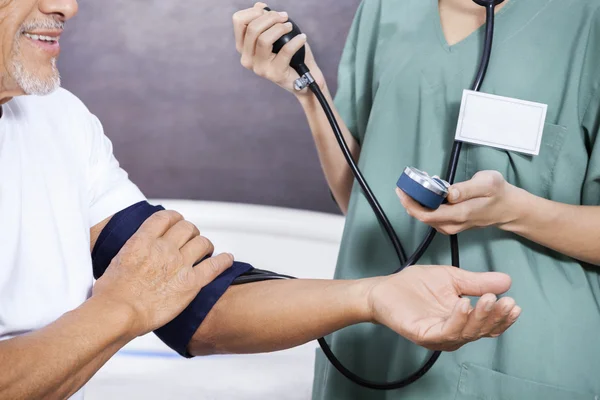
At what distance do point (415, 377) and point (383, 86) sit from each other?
425 mm

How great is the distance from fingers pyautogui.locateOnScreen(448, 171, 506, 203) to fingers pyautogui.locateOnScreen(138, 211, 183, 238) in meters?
0.38

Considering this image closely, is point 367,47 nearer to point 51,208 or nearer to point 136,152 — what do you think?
point 51,208

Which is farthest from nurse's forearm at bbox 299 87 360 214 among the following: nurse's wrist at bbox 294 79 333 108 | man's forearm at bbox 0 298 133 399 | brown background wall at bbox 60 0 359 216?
brown background wall at bbox 60 0 359 216

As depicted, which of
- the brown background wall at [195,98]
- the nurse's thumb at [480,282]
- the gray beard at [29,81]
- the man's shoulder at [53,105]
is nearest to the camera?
the nurse's thumb at [480,282]

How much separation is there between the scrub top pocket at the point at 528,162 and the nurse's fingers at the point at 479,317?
299 millimetres

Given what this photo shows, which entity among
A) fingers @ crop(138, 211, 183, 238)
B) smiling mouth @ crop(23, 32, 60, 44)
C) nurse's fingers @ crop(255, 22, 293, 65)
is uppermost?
nurse's fingers @ crop(255, 22, 293, 65)

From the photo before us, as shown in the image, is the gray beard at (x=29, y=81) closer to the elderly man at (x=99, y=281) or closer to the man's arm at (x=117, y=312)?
the elderly man at (x=99, y=281)

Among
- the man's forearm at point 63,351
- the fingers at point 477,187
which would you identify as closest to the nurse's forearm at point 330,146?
the fingers at point 477,187

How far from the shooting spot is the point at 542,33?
1053 mm

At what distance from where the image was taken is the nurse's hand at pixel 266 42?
1146 millimetres

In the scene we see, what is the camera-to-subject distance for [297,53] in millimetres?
1182

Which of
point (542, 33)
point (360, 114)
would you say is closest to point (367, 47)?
point (360, 114)

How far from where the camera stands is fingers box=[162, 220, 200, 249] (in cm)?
103

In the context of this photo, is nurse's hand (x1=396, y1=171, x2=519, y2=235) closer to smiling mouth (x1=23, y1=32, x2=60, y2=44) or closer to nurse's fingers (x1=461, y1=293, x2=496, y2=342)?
nurse's fingers (x1=461, y1=293, x2=496, y2=342)
